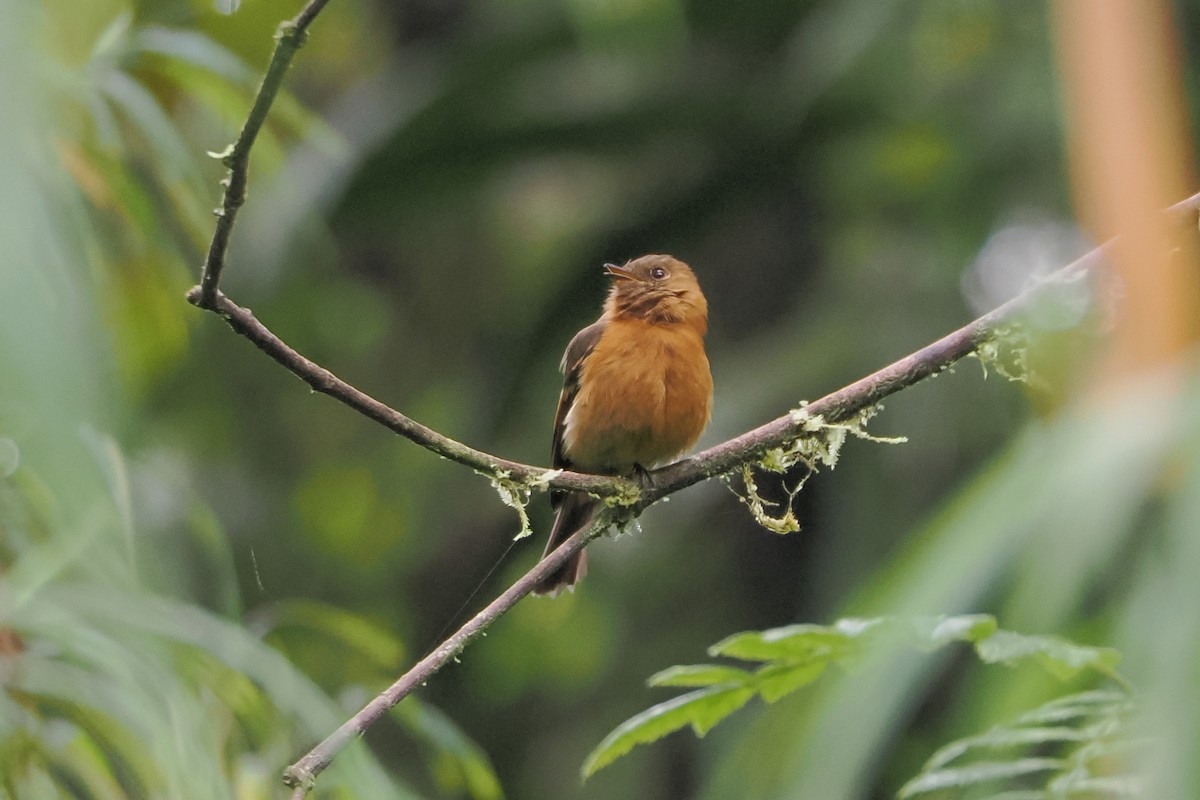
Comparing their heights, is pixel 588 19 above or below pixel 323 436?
below

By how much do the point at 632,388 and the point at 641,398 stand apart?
1.8 inches

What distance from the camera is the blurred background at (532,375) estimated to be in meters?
1.21

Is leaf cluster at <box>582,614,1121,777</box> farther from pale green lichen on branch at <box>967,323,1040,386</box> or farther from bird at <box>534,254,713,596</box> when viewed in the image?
bird at <box>534,254,713,596</box>

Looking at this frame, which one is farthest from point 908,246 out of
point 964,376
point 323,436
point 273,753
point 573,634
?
point 273,753

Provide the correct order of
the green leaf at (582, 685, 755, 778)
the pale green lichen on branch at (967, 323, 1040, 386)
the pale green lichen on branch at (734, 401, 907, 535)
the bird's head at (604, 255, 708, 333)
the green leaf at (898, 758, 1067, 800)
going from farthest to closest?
1. the bird's head at (604, 255, 708, 333)
2. the pale green lichen on branch at (734, 401, 907, 535)
3. the pale green lichen on branch at (967, 323, 1040, 386)
4. the green leaf at (582, 685, 755, 778)
5. the green leaf at (898, 758, 1067, 800)

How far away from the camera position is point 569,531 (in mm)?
4734

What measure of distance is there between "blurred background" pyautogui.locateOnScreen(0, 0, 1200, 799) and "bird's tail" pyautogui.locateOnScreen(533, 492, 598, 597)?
2.29ft

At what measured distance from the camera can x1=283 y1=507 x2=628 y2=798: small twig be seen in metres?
1.83

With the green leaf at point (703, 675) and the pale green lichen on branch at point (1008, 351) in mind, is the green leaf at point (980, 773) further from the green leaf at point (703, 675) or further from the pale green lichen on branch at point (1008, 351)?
the pale green lichen on branch at point (1008, 351)

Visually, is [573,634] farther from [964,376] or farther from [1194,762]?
[1194,762]

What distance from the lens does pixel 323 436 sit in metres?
8.98

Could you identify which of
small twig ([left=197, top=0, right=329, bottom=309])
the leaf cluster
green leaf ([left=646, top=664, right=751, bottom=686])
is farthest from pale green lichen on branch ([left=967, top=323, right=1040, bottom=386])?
small twig ([left=197, top=0, right=329, bottom=309])

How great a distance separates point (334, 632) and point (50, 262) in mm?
2166

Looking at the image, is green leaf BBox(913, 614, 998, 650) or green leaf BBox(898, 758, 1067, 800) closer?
green leaf BBox(898, 758, 1067, 800)
